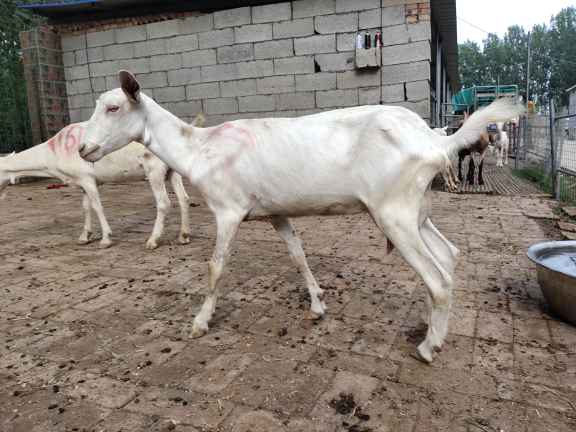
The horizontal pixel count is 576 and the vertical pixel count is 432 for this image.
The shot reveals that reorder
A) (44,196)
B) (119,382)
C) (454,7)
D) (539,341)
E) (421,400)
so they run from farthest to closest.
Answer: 1. (454,7)
2. (44,196)
3. (539,341)
4. (119,382)
5. (421,400)

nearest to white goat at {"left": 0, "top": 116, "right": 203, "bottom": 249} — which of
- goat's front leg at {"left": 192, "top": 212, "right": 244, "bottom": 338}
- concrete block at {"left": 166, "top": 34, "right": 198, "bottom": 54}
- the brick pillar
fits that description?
goat's front leg at {"left": 192, "top": 212, "right": 244, "bottom": 338}

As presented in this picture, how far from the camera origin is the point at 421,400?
2.20 meters

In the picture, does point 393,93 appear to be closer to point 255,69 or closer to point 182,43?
point 255,69

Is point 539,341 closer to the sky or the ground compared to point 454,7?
closer to the ground

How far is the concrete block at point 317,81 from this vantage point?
28.0 feet

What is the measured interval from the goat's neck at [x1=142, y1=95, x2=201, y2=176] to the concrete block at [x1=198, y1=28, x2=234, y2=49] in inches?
262

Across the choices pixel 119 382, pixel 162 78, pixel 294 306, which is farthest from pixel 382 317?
pixel 162 78

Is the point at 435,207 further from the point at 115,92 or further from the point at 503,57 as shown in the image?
the point at 503,57

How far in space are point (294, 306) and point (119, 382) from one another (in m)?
1.42

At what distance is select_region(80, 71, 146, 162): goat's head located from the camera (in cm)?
304

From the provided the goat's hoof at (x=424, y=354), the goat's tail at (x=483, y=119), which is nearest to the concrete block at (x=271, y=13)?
the goat's tail at (x=483, y=119)

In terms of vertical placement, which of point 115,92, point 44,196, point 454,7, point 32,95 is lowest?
point 44,196

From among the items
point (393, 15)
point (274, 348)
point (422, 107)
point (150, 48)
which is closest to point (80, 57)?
point (150, 48)

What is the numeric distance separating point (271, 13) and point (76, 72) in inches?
208
